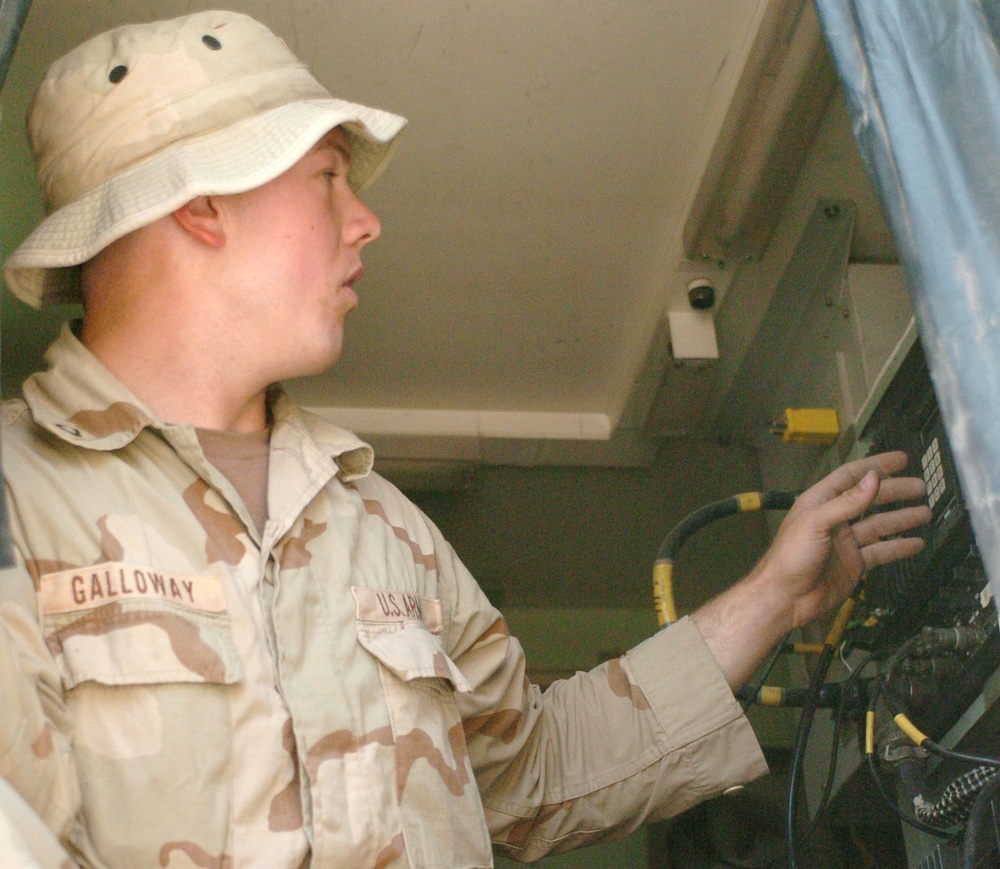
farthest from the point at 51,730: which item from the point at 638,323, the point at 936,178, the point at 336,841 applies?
the point at 638,323

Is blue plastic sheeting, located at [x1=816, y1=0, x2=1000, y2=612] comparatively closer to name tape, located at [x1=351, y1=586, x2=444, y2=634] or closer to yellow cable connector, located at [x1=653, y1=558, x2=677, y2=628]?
name tape, located at [x1=351, y1=586, x2=444, y2=634]

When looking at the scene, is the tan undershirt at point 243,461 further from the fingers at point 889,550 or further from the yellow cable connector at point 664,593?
the fingers at point 889,550

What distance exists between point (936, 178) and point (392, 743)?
818mm

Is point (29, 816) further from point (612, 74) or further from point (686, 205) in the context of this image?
point (686, 205)

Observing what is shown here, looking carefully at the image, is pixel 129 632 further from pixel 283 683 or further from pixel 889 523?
pixel 889 523

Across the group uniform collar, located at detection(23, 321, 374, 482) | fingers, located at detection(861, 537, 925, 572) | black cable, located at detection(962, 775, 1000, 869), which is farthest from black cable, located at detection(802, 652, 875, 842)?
uniform collar, located at detection(23, 321, 374, 482)

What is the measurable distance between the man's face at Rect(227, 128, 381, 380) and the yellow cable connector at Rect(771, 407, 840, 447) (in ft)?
2.95

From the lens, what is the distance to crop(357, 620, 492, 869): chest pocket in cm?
141

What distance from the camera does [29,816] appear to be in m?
0.98

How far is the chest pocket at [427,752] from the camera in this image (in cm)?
141

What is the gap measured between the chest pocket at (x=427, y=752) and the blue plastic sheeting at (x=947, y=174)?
2.17 feet

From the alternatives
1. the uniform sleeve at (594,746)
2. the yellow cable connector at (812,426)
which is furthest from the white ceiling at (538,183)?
the uniform sleeve at (594,746)

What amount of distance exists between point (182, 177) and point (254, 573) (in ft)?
1.72

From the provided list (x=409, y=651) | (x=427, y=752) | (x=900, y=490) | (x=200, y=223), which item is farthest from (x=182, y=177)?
(x=900, y=490)
